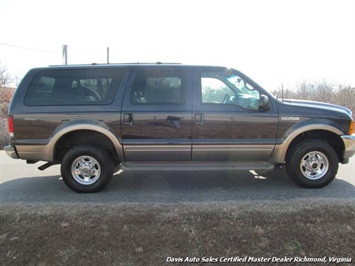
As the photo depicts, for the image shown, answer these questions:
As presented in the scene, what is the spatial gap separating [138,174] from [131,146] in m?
1.30

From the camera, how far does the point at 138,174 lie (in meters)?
5.50

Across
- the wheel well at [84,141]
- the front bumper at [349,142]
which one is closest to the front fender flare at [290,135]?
the front bumper at [349,142]

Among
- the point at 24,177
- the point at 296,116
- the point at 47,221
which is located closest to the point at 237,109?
the point at 296,116

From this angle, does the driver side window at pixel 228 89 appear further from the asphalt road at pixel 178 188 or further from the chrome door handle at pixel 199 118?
the asphalt road at pixel 178 188

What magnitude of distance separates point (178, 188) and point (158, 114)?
1.29m

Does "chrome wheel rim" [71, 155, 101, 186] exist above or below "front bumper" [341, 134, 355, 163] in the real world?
below

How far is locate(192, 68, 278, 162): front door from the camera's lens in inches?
170

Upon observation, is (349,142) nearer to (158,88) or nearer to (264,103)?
(264,103)

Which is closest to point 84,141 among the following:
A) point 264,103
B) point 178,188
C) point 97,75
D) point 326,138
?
point 97,75

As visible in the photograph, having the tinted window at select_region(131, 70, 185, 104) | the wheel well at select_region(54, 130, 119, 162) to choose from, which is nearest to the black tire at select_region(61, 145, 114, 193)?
the wheel well at select_region(54, 130, 119, 162)

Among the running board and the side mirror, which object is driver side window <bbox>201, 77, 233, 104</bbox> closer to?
the side mirror

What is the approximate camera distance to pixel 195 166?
4.44m

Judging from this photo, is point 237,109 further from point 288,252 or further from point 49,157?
point 49,157

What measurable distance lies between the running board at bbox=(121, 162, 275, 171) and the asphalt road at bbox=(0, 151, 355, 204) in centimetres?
38
